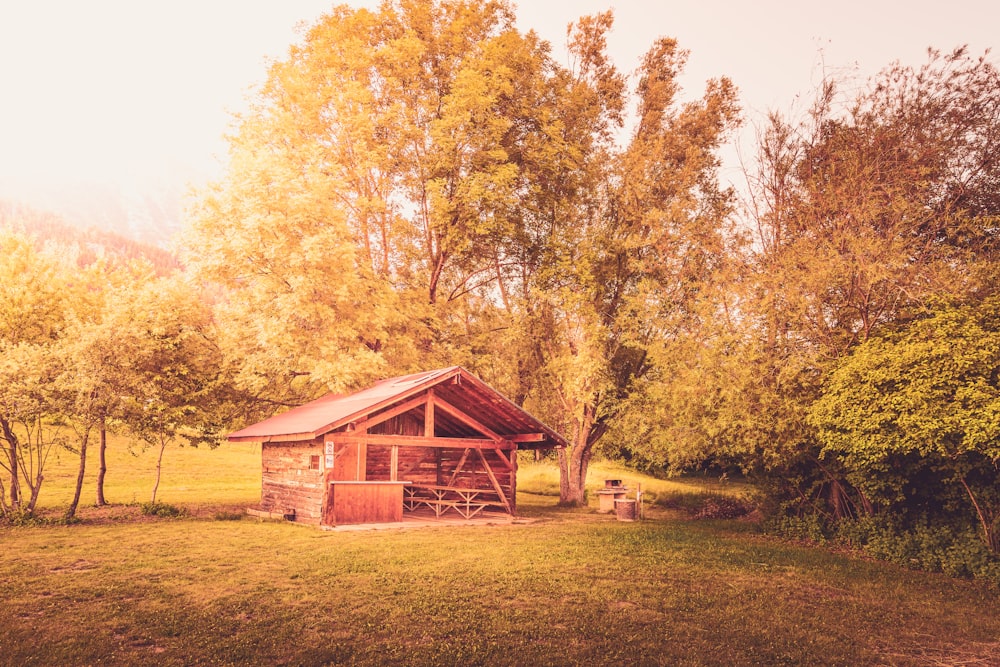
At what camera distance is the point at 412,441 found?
20.1 m

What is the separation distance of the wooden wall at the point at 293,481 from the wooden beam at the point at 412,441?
0.89 metres

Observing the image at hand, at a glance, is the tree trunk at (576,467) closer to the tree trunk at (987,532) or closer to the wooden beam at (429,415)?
the wooden beam at (429,415)

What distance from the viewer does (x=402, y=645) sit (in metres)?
7.89

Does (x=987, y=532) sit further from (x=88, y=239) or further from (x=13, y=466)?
(x=88, y=239)

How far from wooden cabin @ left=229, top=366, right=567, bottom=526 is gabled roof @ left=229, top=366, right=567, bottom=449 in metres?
0.04

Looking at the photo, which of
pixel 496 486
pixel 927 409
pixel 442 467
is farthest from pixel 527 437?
pixel 927 409

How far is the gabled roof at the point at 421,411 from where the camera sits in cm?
1870

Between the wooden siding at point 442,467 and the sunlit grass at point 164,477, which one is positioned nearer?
the wooden siding at point 442,467

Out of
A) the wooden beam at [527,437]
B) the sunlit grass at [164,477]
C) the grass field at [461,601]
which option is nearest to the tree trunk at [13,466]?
the sunlit grass at [164,477]

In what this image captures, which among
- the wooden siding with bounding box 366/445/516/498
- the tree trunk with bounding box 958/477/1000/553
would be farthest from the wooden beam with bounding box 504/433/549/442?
the tree trunk with bounding box 958/477/1000/553

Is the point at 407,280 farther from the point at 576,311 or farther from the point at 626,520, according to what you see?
the point at 626,520

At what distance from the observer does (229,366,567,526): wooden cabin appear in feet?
62.1

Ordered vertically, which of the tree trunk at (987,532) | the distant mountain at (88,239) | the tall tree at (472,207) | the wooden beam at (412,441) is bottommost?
the tree trunk at (987,532)

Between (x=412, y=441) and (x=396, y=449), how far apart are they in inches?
35.7
